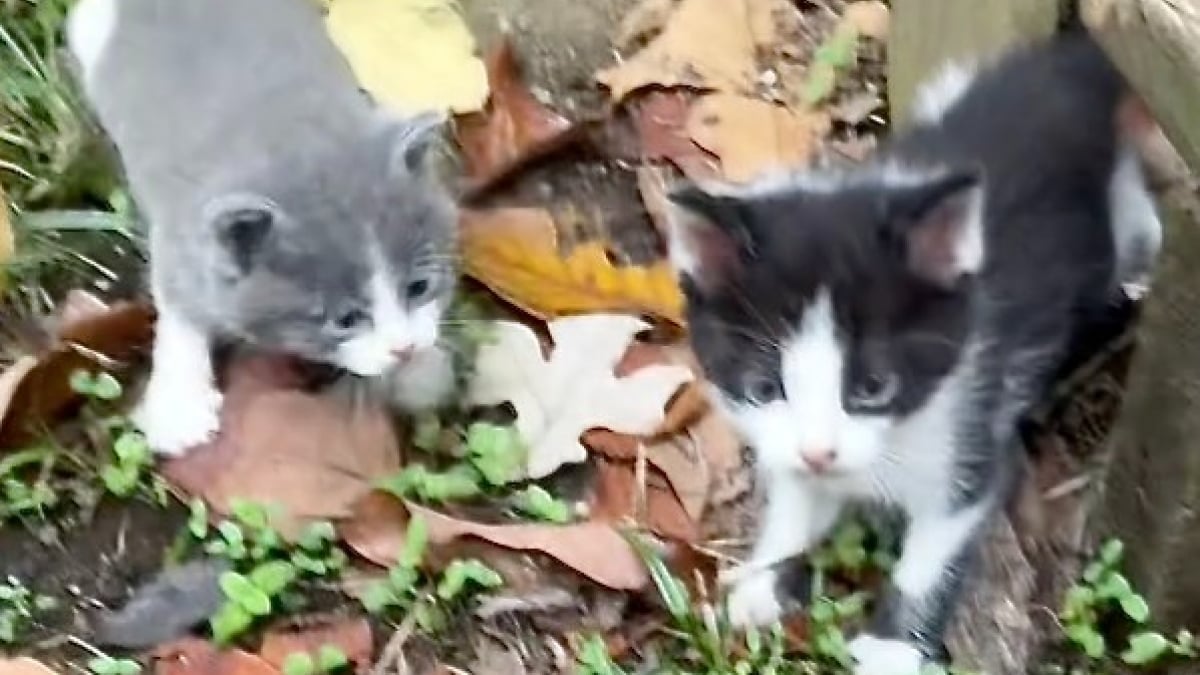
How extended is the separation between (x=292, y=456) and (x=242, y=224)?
31 centimetres

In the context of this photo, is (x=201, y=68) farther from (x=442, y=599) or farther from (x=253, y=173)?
(x=442, y=599)

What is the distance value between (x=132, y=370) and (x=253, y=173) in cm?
36

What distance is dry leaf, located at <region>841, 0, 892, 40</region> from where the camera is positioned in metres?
3.07

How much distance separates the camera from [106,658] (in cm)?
238

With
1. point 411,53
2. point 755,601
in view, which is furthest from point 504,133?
point 755,601

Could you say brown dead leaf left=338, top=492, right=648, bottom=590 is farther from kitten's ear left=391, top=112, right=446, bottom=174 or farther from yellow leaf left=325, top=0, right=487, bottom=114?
yellow leaf left=325, top=0, right=487, bottom=114

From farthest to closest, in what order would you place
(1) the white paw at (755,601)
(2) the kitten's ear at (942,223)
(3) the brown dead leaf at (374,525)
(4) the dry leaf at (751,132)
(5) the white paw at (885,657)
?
1. (4) the dry leaf at (751,132)
2. (3) the brown dead leaf at (374,525)
3. (1) the white paw at (755,601)
4. (5) the white paw at (885,657)
5. (2) the kitten's ear at (942,223)

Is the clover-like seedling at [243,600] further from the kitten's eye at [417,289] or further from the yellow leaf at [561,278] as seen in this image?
the yellow leaf at [561,278]

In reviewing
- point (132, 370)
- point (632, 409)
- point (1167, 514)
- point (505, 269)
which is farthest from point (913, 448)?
point (132, 370)

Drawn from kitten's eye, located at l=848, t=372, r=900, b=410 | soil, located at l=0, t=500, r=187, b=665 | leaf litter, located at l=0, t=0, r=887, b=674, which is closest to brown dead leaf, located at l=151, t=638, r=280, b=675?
leaf litter, located at l=0, t=0, r=887, b=674

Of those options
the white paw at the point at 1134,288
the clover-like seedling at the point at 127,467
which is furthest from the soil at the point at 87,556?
the white paw at the point at 1134,288

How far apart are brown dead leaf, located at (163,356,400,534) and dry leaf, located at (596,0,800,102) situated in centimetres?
69

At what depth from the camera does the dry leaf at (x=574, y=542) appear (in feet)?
7.89

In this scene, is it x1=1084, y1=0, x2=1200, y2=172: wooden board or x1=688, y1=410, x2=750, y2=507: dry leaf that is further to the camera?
x1=688, y1=410, x2=750, y2=507: dry leaf
